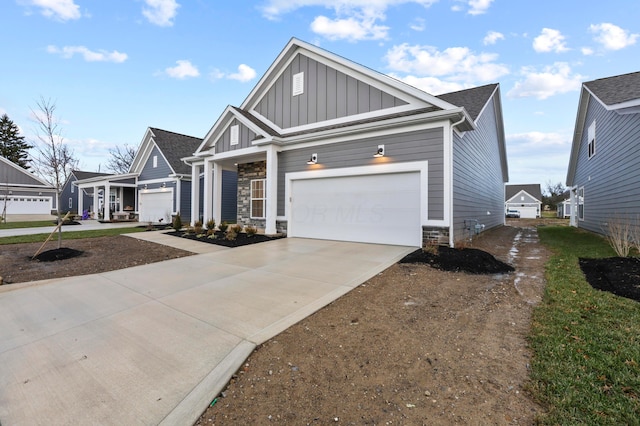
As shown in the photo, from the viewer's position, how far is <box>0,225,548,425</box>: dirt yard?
6.40ft

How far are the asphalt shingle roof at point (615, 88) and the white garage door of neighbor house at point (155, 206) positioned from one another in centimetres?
2112

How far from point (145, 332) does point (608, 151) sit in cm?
1594

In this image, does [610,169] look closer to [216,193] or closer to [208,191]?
[216,193]

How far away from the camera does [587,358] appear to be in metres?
2.48

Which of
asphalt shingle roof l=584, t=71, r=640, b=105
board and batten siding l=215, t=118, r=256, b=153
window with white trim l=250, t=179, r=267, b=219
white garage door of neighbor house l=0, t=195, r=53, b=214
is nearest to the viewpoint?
asphalt shingle roof l=584, t=71, r=640, b=105

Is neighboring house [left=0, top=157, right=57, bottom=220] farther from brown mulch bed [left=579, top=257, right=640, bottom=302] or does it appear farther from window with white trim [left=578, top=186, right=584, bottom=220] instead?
window with white trim [left=578, top=186, right=584, bottom=220]

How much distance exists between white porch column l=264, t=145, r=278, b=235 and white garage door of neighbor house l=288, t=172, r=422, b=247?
66 cm

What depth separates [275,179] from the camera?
34.4 feet

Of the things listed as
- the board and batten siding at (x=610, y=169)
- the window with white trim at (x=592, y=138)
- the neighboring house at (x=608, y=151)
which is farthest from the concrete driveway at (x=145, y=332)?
the window with white trim at (x=592, y=138)

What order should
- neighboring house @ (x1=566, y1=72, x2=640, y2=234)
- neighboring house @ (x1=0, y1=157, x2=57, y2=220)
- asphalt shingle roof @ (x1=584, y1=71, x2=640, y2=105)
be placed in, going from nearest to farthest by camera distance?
neighboring house @ (x1=566, y1=72, x2=640, y2=234), asphalt shingle roof @ (x1=584, y1=71, x2=640, y2=105), neighboring house @ (x1=0, y1=157, x2=57, y2=220)

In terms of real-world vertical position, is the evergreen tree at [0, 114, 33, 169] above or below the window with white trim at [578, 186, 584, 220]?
above

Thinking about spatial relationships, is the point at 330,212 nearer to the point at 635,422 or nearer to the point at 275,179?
the point at 275,179

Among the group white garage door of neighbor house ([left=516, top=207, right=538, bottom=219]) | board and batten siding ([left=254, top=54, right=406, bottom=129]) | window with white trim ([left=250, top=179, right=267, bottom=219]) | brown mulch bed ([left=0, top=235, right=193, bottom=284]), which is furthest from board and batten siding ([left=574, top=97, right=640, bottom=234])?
white garage door of neighbor house ([left=516, top=207, right=538, bottom=219])

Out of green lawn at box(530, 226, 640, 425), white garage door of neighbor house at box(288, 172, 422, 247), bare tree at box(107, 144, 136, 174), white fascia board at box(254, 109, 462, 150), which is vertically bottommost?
green lawn at box(530, 226, 640, 425)
